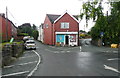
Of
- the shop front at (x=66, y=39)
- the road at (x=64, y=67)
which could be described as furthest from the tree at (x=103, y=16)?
the shop front at (x=66, y=39)

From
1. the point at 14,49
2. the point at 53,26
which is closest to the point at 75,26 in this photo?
the point at 53,26

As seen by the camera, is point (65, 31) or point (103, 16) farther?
point (65, 31)

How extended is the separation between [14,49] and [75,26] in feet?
79.2

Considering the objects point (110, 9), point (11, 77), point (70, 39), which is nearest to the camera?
point (11, 77)

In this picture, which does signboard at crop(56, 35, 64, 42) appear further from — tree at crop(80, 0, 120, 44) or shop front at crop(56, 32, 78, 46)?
tree at crop(80, 0, 120, 44)

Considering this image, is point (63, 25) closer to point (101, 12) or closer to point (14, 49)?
point (14, 49)

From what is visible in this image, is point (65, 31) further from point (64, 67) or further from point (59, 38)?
point (64, 67)

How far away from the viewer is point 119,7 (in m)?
13.1

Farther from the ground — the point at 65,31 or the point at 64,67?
the point at 65,31

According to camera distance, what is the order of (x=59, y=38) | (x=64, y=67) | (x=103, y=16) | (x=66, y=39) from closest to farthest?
(x=64, y=67), (x=103, y=16), (x=59, y=38), (x=66, y=39)

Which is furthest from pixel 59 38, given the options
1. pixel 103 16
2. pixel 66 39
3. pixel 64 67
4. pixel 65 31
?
pixel 64 67

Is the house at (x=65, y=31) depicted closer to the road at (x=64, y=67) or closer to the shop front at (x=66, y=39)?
the shop front at (x=66, y=39)

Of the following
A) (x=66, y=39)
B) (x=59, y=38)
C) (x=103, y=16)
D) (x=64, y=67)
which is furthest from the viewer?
(x=66, y=39)

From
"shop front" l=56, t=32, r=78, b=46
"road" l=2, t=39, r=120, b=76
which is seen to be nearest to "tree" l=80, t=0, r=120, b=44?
"road" l=2, t=39, r=120, b=76
